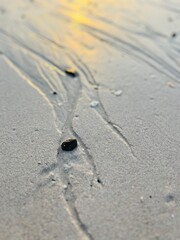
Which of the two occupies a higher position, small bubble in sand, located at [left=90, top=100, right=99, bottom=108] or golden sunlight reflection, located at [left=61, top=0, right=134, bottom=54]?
golden sunlight reflection, located at [left=61, top=0, right=134, bottom=54]

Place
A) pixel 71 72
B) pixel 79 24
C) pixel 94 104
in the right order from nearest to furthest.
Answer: pixel 94 104, pixel 71 72, pixel 79 24

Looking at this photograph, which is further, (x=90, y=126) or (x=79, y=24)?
(x=79, y=24)

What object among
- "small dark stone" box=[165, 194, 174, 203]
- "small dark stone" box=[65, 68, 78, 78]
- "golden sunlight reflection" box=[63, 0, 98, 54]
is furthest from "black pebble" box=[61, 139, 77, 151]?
"golden sunlight reflection" box=[63, 0, 98, 54]

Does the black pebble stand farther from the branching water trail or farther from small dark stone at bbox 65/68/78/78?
small dark stone at bbox 65/68/78/78

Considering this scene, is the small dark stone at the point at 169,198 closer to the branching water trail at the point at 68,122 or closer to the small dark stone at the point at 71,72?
the branching water trail at the point at 68,122

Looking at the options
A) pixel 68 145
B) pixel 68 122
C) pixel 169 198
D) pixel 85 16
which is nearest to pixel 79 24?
pixel 85 16

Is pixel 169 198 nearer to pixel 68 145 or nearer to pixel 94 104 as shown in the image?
pixel 68 145

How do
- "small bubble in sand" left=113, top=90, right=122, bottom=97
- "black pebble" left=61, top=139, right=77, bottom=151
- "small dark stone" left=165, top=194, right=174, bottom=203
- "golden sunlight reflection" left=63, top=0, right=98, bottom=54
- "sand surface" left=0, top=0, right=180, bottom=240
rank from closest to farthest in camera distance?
1. "sand surface" left=0, top=0, right=180, bottom=240
2. "small dark stone" left=165, top=194, right=174, bottom=203
3. "black pebble" left=61, top=139, right=77, bottom=151
4. "small bubble in sand" left=113, top=90, right=122, bottom=97
5. "golden sunlight reflection" left=63, top=0, right=98, bottom=54

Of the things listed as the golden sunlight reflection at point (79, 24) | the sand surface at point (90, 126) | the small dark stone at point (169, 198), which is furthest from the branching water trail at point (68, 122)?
the golden sunlight reflection at point (79, 24)
